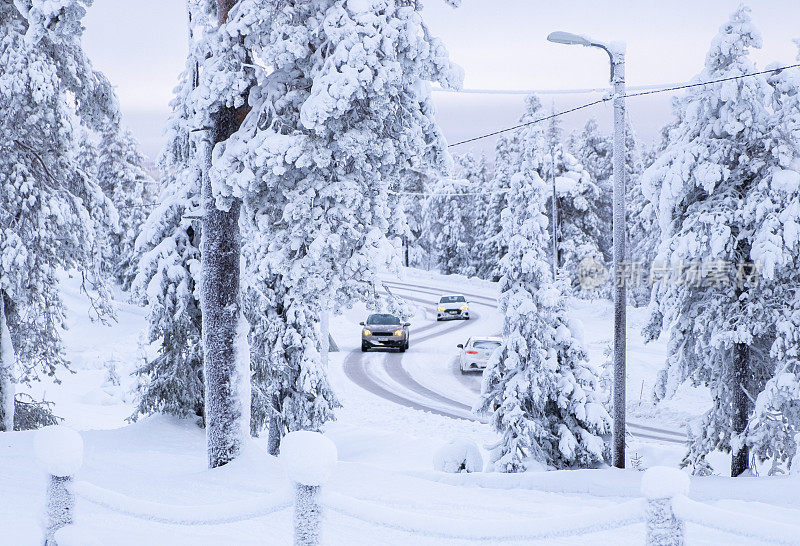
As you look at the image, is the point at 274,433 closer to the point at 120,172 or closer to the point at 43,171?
the point at 43,171

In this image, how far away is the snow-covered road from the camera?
24.5 m

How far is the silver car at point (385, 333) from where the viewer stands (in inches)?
1308

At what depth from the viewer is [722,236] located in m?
11.3

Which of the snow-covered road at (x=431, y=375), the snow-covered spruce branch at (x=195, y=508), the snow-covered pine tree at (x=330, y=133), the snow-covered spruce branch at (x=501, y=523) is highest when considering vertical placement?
the snow-covered pine tree at (x=330, y=133)

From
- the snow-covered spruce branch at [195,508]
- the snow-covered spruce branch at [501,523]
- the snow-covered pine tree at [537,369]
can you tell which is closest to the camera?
the snow-covered spruce branch at [501,523]

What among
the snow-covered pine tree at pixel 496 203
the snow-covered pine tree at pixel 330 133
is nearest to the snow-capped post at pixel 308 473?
the snow-covered pine tree at pixel 330 133

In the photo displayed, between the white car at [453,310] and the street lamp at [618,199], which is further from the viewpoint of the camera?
the white car at [453,310]

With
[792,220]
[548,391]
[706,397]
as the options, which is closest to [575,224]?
[706,397]

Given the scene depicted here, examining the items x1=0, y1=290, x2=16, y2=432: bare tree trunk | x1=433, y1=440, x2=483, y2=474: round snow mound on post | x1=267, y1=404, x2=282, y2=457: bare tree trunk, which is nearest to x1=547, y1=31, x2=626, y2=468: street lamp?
x1=433, y1=440, x2=483, y2=474: round snow mound on post

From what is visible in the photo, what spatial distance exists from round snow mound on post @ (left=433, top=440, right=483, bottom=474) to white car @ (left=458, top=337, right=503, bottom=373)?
16.2 m

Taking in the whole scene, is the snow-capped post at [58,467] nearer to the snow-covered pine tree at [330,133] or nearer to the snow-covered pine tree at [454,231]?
the snow-covered pine tree at [330,133]

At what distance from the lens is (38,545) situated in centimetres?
544

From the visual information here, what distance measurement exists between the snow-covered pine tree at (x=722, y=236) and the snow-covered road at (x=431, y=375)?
33.1 feet

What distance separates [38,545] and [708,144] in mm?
11421
